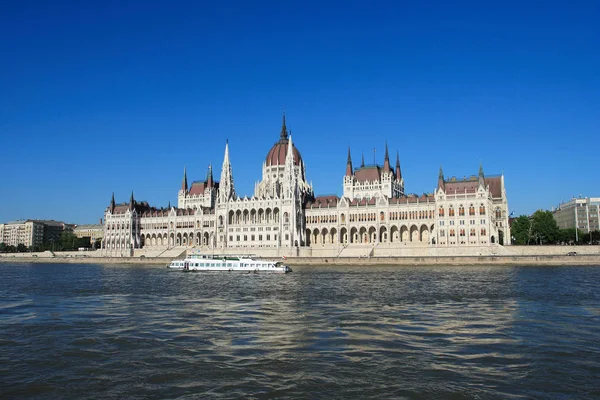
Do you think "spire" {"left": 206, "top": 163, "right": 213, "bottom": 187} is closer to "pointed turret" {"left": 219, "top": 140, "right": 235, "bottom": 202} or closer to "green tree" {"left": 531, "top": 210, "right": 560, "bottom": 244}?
"pointed turret" {"left": 219, "top": 140, "right": 235, "bottom": 202}

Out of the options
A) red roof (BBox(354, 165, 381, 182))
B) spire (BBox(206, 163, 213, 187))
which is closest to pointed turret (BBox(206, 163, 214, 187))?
spire (BBox(206, 163, 213, 187))

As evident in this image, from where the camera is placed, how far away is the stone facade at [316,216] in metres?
106

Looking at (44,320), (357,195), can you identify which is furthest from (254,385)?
(357,195)

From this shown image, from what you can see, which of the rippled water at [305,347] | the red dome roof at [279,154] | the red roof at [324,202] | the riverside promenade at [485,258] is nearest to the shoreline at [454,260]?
the riverside promenade at [485,258]

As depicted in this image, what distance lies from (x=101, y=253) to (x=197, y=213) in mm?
26495

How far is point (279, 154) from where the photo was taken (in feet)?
461

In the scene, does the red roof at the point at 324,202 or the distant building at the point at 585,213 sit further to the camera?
the distant building at the point at 585,213

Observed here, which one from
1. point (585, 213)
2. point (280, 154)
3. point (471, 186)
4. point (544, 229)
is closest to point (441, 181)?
point (471, 186)

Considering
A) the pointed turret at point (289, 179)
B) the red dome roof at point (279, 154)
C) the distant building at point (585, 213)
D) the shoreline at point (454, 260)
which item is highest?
the red dome roof at point (279, 154)

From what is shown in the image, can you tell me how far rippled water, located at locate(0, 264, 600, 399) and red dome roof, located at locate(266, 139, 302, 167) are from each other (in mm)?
103097

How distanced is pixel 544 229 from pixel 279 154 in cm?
6623

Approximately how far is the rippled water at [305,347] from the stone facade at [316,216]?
70712mm

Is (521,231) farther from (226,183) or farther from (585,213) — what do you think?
(585,213)

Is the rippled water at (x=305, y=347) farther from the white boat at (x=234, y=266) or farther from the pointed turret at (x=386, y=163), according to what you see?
the pointed turret at (x=386, y=163)
